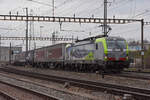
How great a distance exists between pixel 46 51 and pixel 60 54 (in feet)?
23.4

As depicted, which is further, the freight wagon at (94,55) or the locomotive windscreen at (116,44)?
the locomotive windscreen at (116,44)

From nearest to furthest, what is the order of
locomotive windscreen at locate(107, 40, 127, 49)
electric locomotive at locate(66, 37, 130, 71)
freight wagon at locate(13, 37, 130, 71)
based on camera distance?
1. electric locomotive at locate(66, 37, 130, 71)
2. freight wagon at locate(13, 37, 130, 71)
3. locomotive windscreen at locate(107, 40, 127, 49)

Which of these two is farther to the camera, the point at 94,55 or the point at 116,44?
the point at 94,55

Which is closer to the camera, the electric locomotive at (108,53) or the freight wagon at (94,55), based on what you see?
the electric locomotive at (108,53)

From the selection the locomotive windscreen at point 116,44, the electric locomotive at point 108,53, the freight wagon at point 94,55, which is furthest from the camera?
the locomotive windscreen at point 116,44

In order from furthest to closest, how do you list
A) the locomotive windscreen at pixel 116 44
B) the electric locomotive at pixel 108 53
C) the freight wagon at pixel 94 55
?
the locomotive windscreen at pixel 116 44 → the freight wagon at pixel 94 55 → the electric locomotive at pixel 108 53

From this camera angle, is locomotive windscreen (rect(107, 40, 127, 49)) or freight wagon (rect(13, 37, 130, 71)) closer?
freight wagon (rect(13, 37, 130, 71))

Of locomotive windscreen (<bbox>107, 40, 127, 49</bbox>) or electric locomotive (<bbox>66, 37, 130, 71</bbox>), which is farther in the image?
locomotive windscreen (<bbox>107, 40, 127, 49</bbox>)

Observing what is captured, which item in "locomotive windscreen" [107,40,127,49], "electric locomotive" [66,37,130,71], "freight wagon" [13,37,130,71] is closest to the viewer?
"electric locomotive" [66,37,130,71]

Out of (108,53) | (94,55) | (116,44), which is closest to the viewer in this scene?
(108,53)

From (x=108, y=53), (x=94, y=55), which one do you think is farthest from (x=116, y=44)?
(x=94, y=55)

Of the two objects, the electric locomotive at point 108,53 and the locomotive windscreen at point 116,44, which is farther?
the locomotive windscreen at point 116,44

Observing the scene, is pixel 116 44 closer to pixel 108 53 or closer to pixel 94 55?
pixel 108 53

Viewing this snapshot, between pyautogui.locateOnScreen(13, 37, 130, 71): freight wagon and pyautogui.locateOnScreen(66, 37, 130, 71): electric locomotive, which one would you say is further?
pyautogui.locateOnScreen(13, 37, 130, 71): freight wagon
